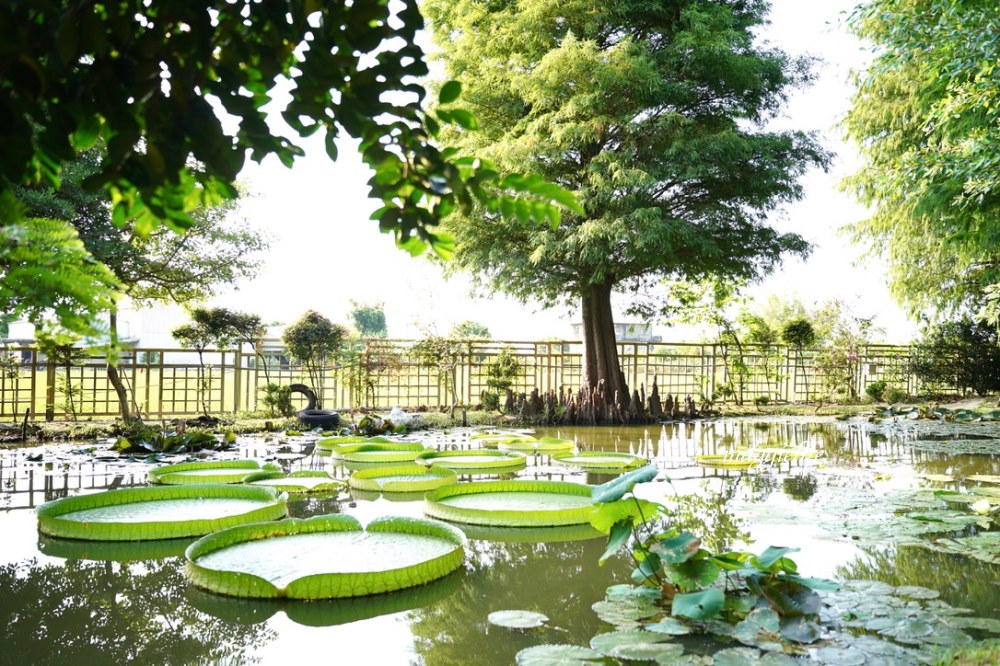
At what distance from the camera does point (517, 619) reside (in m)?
2.38

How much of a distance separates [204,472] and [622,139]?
7.74 metres

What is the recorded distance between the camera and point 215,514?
388cm

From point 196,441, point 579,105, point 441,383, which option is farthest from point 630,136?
point 196,441

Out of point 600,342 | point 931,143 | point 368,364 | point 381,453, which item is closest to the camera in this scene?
point 381,453

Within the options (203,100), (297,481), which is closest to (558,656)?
(203,100)

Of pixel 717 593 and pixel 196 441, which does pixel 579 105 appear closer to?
pixel 196 441

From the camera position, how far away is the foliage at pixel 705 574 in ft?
7.22

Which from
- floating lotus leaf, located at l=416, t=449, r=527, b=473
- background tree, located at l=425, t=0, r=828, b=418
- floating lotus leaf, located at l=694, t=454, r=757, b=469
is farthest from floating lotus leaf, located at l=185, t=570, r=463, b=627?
background tree, located at l=425, t=0, r=828, b=418

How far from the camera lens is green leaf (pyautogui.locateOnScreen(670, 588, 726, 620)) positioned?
6.98 feet

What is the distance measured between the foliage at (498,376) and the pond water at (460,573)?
19.5ft

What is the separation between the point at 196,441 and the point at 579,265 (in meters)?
6.08

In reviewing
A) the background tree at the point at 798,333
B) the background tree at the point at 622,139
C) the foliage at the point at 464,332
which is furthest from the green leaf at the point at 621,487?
the background tree at the point at 798,333

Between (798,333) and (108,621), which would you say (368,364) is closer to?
(798,333)

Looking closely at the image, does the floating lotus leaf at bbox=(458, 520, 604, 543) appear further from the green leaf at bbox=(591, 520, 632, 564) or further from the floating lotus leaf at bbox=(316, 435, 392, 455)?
the floating lotus leaf at bbox=(316, 435, 392, 455)
